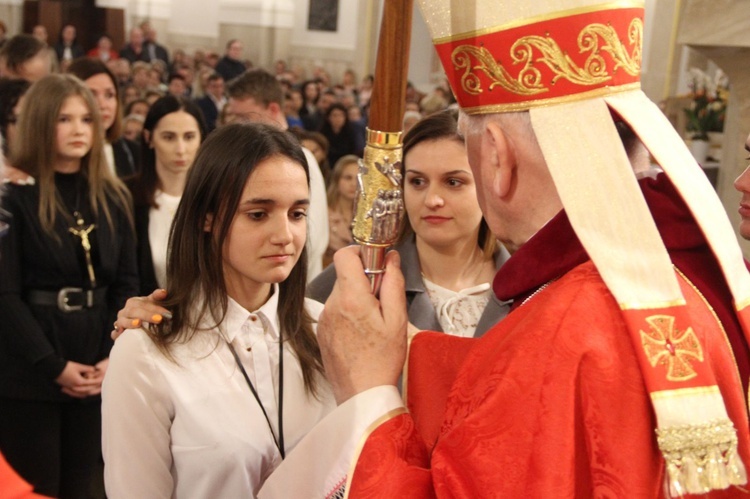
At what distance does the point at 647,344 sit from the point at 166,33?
18409 mm

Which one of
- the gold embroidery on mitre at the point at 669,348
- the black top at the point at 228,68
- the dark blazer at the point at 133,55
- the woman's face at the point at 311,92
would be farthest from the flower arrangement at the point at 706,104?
the dark blazer at the point at 133,55

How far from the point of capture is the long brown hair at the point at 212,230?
6.75ft

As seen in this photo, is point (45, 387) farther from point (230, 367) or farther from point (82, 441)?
point (230, 367)

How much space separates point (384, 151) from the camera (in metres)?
1.54

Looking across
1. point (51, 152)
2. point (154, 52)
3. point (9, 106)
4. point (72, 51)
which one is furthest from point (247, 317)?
point (154, 52)

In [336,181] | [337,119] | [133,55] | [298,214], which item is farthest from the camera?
[133,55]

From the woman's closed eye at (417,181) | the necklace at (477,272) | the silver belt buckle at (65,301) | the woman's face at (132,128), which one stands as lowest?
the silver belt buckle at (65,301)

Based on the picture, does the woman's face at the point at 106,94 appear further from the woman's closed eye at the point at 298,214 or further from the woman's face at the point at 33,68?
the woman's closed eye at the point at 298,214

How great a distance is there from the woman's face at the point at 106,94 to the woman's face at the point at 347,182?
134cm

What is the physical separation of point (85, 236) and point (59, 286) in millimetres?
213

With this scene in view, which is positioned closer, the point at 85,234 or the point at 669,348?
the point at 669,348

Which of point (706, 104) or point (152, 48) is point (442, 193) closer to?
point (706, 104)

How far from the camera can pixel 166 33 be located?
18469mm

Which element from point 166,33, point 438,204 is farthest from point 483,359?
point 166,33
